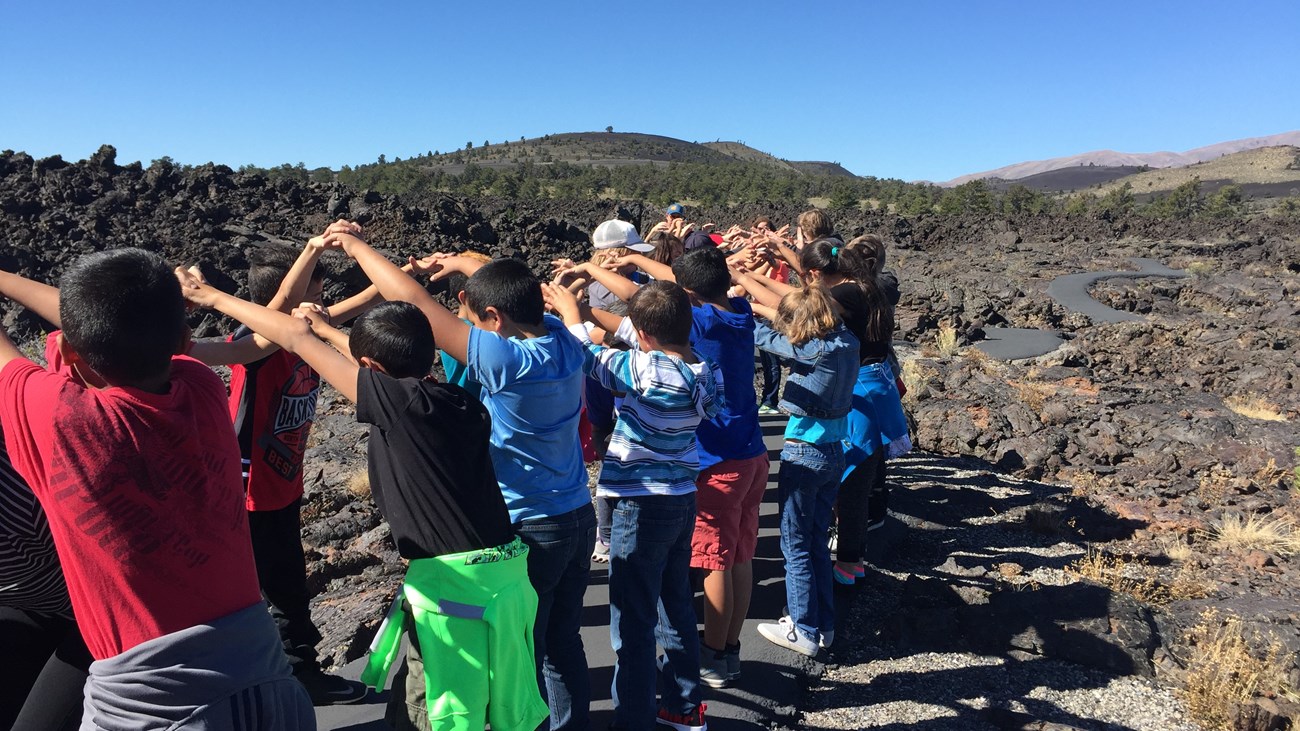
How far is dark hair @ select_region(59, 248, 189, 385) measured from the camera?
4.95 feet

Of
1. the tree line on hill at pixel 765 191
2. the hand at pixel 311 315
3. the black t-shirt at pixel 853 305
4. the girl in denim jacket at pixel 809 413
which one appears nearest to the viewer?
the hand at pixel 311 315

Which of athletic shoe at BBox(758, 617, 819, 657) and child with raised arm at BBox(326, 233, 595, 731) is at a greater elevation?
child with raised arm at BBox(326, 233, 595, 731)

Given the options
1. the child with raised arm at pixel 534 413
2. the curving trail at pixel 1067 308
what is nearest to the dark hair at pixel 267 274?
the child with raised arm at pixel 534 413

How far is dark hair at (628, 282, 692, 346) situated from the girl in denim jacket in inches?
34.3

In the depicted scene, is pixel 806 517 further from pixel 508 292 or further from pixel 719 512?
pixel 508 292

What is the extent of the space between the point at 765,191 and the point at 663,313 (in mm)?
51224

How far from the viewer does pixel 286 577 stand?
9.82 feet

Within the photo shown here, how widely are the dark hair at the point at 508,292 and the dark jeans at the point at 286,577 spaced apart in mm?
1180

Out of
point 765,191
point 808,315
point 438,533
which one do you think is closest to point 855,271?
point 808,315

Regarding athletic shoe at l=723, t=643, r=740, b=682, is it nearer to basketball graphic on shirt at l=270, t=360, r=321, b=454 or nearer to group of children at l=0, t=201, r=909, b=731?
group of children at l=0, t=201, r=909, b=731

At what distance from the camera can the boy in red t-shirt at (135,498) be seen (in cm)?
151

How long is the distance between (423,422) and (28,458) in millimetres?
758

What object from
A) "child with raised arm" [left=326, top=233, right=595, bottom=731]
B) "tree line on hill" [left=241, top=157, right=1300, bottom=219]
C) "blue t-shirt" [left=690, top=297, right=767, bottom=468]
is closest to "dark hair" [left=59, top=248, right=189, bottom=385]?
"child with raised arm" [left=326, top=233, right=595, bottom=731]

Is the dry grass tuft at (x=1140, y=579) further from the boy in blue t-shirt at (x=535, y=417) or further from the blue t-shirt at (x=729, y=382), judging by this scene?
the boy in blue t-shirt at (x=535, y=417)
